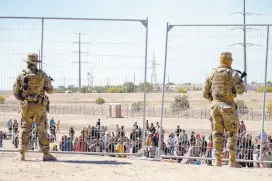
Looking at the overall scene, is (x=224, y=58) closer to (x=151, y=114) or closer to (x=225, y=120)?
(x=225, y=120)

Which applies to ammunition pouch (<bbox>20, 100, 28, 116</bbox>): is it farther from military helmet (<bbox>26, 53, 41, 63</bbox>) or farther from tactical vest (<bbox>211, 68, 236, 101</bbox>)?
tactical vest (<bbox>211, 68, 236, 101</bbox>)

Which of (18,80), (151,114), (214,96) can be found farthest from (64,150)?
(151,114)

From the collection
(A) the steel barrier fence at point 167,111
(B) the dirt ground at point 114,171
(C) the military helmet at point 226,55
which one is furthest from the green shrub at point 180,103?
(B) the dirt ground at point 114,171

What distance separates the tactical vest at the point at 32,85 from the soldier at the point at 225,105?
3668 millimetres

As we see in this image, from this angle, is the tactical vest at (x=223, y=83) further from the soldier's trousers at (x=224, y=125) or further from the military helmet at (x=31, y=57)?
the military helmet at (x=31, y=57)

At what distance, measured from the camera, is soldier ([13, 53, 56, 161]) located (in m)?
9.77

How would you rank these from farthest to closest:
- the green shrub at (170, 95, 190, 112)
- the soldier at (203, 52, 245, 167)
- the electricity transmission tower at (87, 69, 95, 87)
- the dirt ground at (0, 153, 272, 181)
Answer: the green shrub at (170, 95, 190, 112) < the electricity transmission tower at (87, 69, 95, 87) < the soldier at (203, 52, 245, 167) < the dirt ground at (0, 153, 272, 181)

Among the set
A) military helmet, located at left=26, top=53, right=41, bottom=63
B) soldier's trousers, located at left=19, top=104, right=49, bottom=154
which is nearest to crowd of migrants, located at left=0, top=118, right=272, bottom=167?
soldier's trousers, located at left=19, top=104, right=49, bottom=154

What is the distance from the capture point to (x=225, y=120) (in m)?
9.46

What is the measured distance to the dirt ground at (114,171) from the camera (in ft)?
26.6

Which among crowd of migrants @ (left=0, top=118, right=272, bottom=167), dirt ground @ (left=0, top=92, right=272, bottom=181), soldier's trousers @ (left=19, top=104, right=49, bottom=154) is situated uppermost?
soldier's trousers @ (left=19, top=104, right=49, bottom=154)

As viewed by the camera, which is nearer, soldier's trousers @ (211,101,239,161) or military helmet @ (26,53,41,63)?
soldier's trousers @ (211,101,239,161)

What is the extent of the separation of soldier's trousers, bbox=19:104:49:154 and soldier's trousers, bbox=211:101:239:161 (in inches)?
142

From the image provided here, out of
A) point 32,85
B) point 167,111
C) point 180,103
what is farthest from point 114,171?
point 180,103
